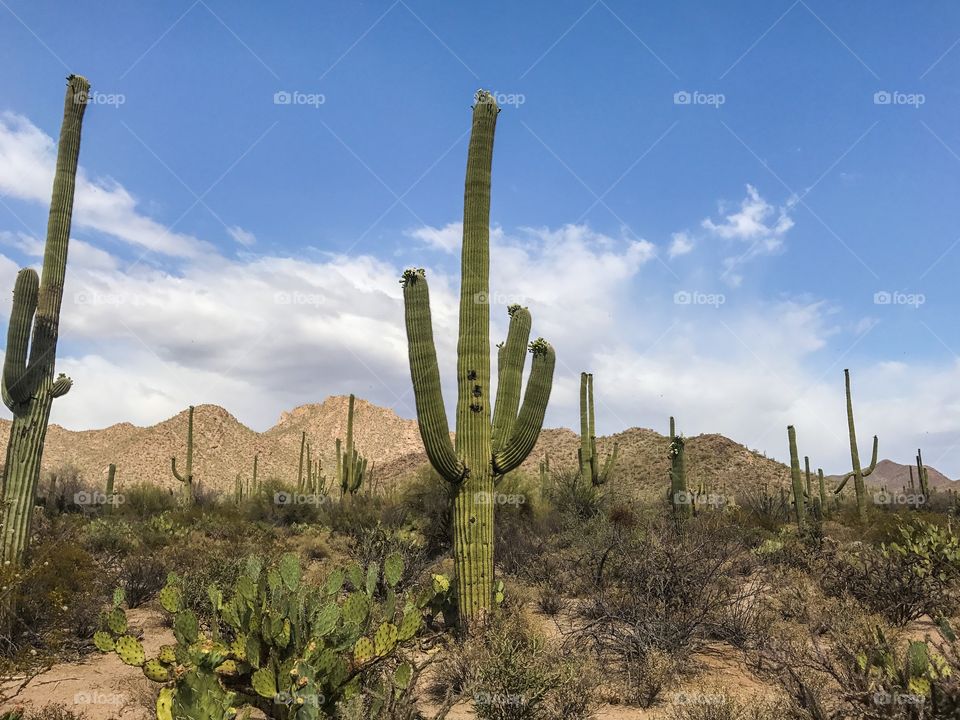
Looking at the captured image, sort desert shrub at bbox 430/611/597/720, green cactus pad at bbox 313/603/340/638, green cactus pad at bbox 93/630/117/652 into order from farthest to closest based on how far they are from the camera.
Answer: green cactus pad at bbox 93/630/117/652 < desert shrub at bbox 430/611/597/720 < green cactus pad at bbox 313/603/340/638

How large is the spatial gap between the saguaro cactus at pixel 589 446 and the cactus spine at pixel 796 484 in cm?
508

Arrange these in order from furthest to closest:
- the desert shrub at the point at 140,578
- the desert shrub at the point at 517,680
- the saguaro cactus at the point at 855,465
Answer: the saguaro cactus at the point at 855,465
the desert shrub at the point at 140,578
the desert shrub at the point at 517,680

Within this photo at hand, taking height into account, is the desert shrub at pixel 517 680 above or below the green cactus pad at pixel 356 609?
below

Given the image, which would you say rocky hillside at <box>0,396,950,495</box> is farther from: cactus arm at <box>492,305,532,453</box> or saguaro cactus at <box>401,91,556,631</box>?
saguaro cactus at <box>401,91,556,631</box>

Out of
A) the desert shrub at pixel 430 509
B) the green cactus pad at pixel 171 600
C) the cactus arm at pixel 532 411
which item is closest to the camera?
the green cactus pad at pixel 171 600

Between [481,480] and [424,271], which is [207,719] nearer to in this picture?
[481,480]

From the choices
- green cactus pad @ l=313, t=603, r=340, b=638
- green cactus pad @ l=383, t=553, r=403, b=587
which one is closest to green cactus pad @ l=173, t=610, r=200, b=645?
green cactus pad @ l=313, t=603, r=340, b=638

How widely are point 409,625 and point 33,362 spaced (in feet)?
26.3

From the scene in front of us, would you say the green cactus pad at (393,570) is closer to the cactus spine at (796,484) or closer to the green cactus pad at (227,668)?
the green cactus pad at (227,668)

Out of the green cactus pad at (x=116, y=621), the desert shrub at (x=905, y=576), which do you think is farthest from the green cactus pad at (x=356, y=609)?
the desert shrub at (x=905, y=576)

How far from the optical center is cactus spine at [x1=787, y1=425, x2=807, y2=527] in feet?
57.9

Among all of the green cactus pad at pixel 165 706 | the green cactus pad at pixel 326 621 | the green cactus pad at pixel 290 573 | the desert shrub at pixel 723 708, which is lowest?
the desert shrub at pixel 723 708

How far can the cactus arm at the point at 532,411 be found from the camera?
8.22 m

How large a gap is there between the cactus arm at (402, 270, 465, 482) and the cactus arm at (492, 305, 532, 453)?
689mm
